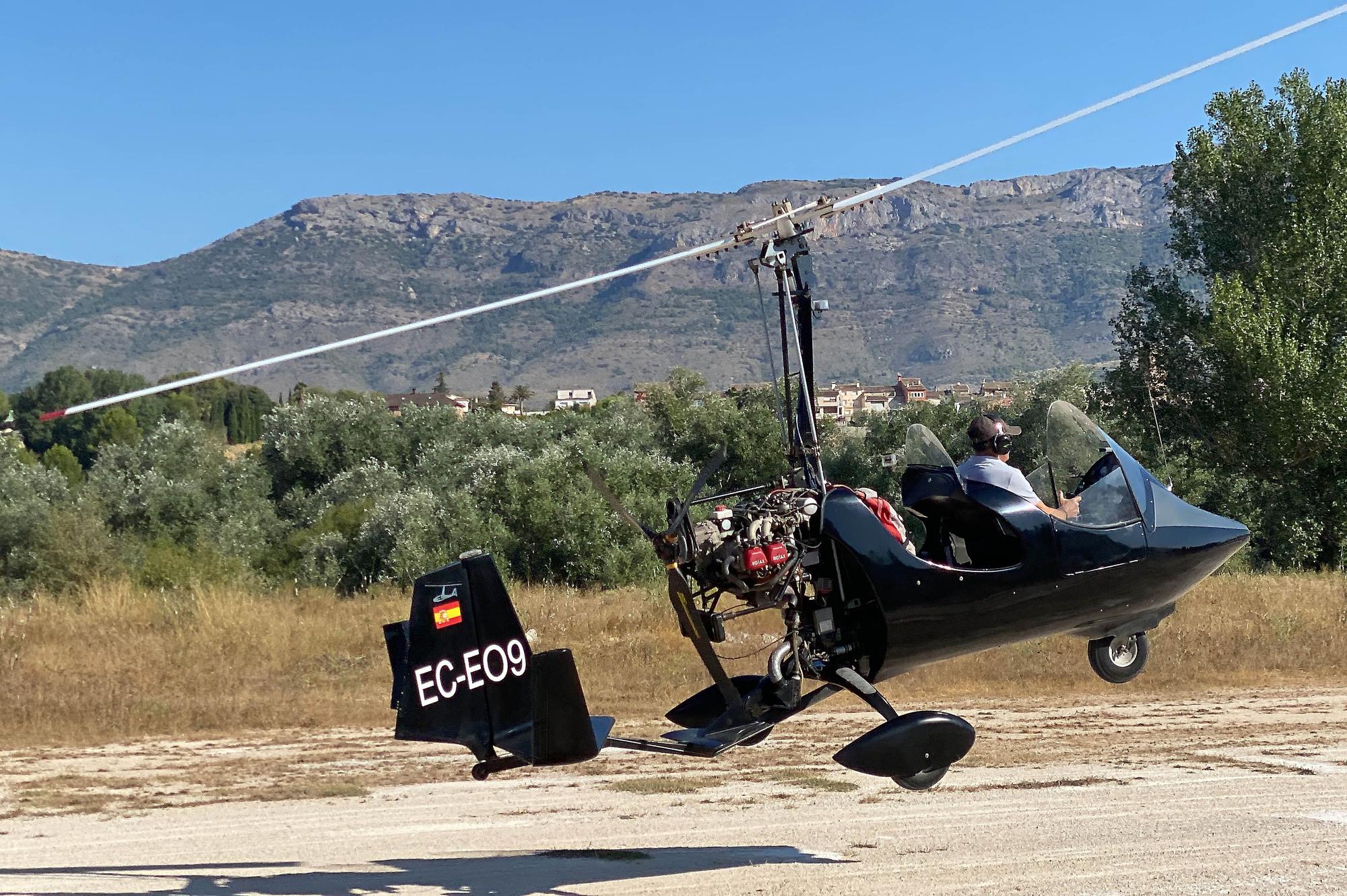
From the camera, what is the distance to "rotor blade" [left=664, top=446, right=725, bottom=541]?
7480mm

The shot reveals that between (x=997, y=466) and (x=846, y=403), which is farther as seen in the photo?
(x=846, y=403)

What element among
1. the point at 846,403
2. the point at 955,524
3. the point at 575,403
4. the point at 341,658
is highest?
the point at 575,403

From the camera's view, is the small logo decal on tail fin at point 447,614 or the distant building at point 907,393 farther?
the distant building at point 907,393

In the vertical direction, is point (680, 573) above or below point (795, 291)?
below

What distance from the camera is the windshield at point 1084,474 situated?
8781 mm

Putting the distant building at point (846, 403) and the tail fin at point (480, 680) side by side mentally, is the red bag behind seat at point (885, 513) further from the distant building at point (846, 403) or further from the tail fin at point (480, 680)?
the distant building at point (846, 403)

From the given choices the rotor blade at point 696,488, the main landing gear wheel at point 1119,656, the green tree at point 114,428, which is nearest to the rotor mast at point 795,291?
the rotor blade at point 696,488

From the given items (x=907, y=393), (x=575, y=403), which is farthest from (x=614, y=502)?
(x=907, y=393)

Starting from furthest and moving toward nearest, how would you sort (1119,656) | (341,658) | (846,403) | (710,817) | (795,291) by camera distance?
(846,403) → (341,658) → (710,817) → (1119,656) → (795,291)

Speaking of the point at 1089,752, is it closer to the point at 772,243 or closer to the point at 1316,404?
the point at 772,243

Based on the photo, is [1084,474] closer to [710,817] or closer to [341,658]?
[710,817]

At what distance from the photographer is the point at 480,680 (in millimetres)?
7887

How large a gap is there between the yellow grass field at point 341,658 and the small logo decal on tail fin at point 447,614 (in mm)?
8746

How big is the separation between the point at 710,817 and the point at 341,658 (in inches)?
390
